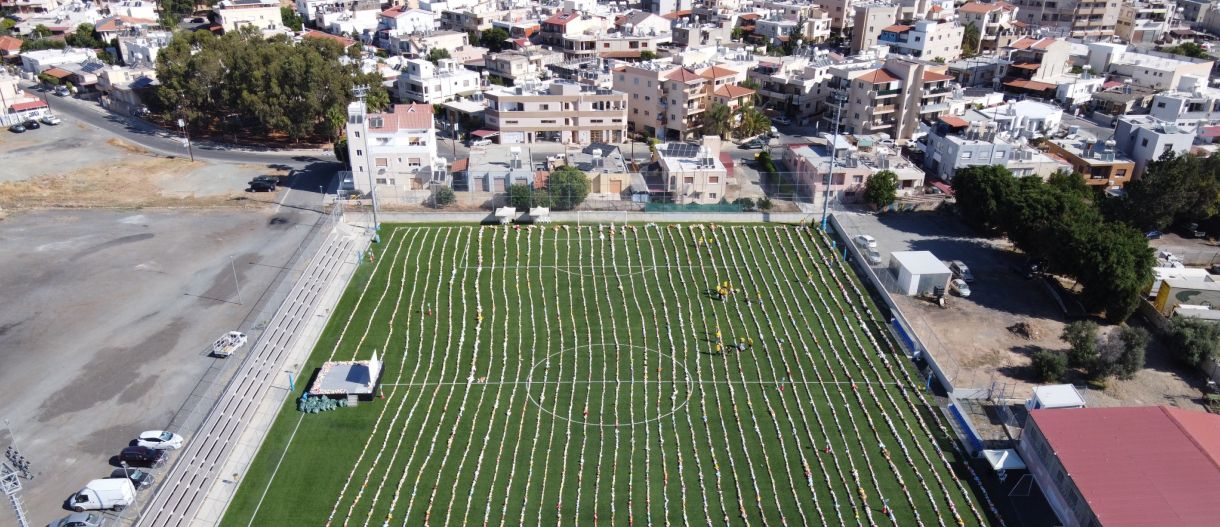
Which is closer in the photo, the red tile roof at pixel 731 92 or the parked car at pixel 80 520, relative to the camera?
the parked car at pixel 80 520

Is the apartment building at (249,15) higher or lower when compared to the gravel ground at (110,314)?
higher

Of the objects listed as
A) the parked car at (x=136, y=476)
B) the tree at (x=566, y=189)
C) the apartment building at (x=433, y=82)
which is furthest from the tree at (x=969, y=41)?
the parked car at (x=136, y=476)

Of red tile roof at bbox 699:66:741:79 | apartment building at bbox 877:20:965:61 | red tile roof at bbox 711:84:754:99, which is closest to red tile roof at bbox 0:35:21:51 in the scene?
red tile roof at bbox 699:66:741:79

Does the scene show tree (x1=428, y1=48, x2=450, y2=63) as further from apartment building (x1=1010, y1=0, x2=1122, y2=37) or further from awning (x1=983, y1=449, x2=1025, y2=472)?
apartment building (x1=1010, y1=0, x2=1122, y2=37)

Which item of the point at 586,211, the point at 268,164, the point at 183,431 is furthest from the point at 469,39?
the point at 183,431

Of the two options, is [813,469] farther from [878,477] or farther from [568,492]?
[568,492]

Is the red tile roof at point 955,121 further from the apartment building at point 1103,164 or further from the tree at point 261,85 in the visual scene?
the tree at point 261,85
